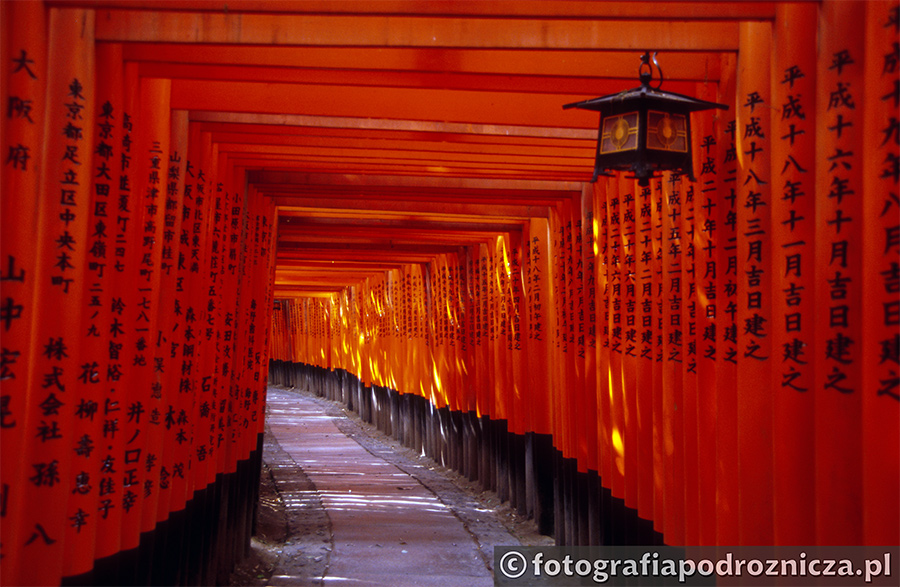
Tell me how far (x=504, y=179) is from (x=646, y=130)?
4311mm

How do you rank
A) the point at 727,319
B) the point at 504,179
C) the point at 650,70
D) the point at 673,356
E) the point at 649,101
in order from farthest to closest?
the point at 504,179 < the point at 673,356 < the point at 727,319 < the point at 650,70 < the point at 649,101

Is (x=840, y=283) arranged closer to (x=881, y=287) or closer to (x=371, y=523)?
(x=881, y=287)

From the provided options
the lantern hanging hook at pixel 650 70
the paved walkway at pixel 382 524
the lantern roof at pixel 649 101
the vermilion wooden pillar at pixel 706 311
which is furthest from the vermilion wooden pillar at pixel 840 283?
the paved walkway at pixel 382 524

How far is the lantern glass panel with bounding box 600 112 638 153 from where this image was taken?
12.9 feet

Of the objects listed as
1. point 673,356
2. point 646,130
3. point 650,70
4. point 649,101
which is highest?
point 650,70

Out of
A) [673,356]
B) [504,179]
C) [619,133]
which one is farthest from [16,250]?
[504,179]

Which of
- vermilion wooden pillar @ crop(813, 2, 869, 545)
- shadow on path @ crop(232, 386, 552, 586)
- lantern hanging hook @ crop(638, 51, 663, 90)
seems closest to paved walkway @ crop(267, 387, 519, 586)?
shadow on path @ crop(232, 386, 552, 586)

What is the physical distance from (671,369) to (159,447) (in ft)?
10.4

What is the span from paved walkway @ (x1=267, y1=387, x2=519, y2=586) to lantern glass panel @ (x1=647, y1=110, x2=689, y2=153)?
492cm

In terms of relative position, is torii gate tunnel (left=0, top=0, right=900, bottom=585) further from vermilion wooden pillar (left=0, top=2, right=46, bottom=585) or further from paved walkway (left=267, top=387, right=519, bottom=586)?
paved walkway (left=267, top=387, right=519, bottom=586)

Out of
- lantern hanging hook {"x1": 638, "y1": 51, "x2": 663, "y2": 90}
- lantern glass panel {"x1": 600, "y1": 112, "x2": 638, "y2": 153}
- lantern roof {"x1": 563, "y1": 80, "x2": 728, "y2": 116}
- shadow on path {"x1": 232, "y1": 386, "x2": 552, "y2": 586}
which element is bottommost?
shadow on path {"x1": 232, "y1": 386, "x2": 552, "y2": 586}

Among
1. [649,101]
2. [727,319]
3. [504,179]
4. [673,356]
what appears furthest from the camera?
[504,179]

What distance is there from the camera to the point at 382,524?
998 centimetres

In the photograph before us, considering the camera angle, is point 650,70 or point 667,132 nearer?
point 667,132
